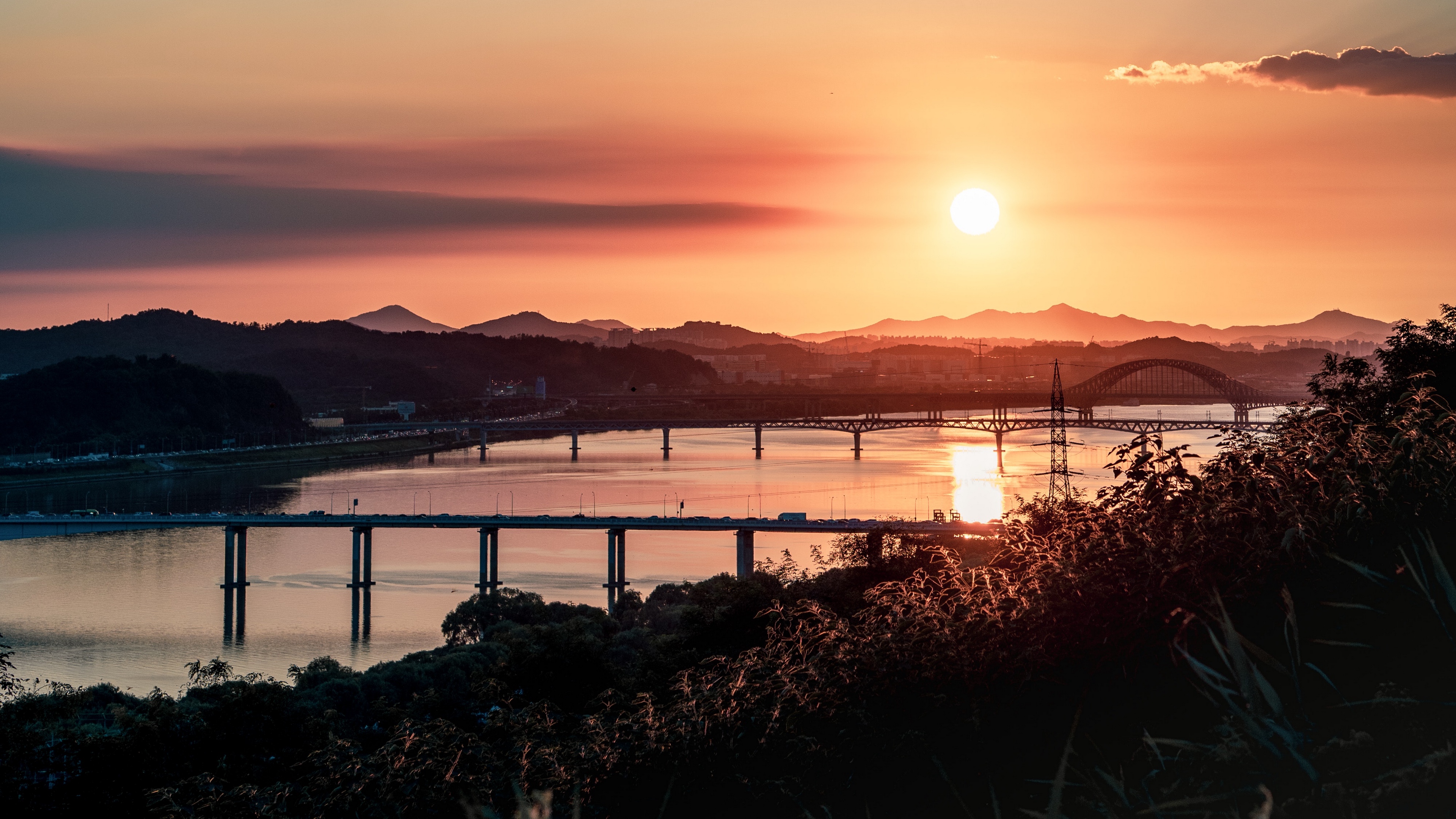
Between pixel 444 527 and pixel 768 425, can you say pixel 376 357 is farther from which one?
pixel 444 527

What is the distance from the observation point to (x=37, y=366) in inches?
6284

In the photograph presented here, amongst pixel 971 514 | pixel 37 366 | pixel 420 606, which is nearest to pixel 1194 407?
pixel 971 514

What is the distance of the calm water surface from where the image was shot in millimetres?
28484

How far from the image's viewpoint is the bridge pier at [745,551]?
36.8 m

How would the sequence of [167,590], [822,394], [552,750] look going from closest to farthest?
1. [552,750]
2. [167,590]
3. [822,394]

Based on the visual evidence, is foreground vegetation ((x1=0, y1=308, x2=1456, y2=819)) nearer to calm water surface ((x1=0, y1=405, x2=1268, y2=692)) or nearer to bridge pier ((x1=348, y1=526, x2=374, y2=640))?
calm water surface ((x1=0, y1=405, x2=1268, y2=692))

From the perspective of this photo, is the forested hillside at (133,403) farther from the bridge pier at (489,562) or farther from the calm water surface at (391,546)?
the bridge pier at (489,562)

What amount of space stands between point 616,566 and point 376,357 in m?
135

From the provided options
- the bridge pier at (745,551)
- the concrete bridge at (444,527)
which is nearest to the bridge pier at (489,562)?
the concrete bridge at (444,527)

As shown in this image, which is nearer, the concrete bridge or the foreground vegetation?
the foreground vegetation

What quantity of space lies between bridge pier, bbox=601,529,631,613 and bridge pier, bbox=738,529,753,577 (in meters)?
3.26

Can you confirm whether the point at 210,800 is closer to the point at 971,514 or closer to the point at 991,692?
the point at 991,692

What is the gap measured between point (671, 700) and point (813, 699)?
15.1 ft

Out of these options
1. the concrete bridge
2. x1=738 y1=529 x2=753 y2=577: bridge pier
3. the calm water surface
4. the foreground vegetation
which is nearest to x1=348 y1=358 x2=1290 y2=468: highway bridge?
the calm water surface
